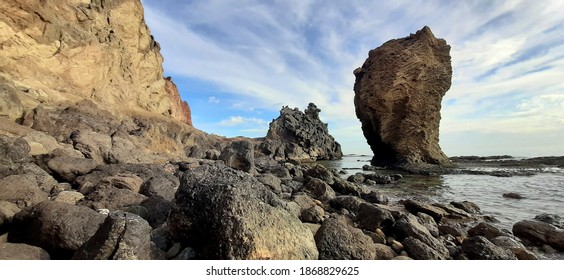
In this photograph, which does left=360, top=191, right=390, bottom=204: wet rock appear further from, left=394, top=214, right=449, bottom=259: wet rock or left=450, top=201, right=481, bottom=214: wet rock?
left=394, top=214, right=449, bottom=259: wet rock

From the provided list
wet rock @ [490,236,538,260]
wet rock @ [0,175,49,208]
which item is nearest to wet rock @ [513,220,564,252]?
wet rock @ [490,236,538,260]

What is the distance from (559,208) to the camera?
36.9ft

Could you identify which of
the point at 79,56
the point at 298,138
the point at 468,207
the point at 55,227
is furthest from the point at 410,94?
the point at 55,227

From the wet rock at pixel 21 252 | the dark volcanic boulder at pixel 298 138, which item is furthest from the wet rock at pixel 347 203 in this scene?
the dark volcanic boulder at pixel 298 138

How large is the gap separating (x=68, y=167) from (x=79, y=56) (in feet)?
72.7

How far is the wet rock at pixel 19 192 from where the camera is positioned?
4.93m

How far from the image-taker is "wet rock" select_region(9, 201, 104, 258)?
3.57m

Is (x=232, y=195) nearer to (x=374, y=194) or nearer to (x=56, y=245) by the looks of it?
(x=56, y=245)

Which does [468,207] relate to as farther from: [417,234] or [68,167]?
[68,167]

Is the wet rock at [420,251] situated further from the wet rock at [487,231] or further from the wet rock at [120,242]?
the wet rock at [120,242]

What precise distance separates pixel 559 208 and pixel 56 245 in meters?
15.7

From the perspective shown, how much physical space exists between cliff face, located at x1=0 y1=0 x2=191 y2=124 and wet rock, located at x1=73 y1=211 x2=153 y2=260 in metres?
13.2

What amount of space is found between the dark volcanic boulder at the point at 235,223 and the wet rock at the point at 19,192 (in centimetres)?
327
